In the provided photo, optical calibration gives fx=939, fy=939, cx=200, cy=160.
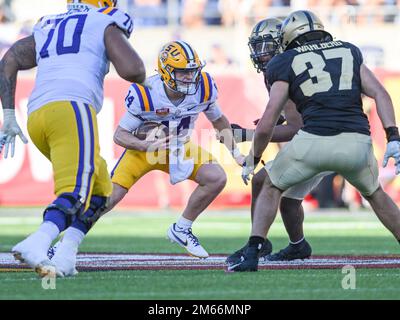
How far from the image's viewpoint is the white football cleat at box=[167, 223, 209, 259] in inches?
286

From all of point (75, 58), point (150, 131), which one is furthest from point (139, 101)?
point (75, 58)

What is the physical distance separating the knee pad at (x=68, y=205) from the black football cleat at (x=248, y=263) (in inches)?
47.7

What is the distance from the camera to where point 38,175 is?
15828 millimetres

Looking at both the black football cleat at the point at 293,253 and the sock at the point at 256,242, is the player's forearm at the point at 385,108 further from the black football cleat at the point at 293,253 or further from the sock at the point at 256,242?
the black football cleat at the point at 293,253

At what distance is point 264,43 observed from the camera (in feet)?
23.2

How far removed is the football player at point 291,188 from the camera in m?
6.73

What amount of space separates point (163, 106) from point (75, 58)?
2.00 metres

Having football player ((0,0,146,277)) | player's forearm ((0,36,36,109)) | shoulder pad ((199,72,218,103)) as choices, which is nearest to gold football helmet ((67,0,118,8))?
football player ((0,0,146,277))

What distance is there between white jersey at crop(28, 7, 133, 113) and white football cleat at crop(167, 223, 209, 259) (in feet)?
6.34

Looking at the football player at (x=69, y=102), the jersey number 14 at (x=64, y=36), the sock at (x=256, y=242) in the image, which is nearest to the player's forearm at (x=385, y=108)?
the sock at (x=256, y=242)

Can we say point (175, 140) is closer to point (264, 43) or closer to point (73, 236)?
point (264, 43)

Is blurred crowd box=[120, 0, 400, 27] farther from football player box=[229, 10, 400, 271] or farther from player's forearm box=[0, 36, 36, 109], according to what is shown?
player's forearm box=[0, 36, 36, 109]
